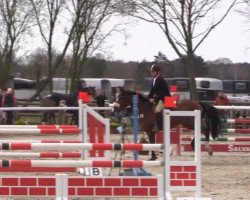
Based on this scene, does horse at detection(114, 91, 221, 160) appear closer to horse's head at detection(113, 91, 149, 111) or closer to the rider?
horse's head at detection(113, 91, 149, 111)

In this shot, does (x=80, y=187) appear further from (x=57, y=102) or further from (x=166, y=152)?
(x=57, y=102)

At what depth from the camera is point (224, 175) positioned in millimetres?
12375

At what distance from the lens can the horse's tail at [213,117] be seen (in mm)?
15188

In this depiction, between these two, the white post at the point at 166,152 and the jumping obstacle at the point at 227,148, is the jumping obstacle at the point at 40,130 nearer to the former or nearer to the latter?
the white post at the point at 166,152

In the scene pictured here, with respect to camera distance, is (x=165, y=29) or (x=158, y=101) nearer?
(x=158, y=101)

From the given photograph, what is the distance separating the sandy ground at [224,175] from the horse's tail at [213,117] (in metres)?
0.63

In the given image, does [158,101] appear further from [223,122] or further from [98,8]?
[98,8]

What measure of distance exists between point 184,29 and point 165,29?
72 centimetres

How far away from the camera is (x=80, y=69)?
109 feet

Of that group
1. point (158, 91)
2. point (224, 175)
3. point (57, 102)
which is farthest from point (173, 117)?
point (57, 102)

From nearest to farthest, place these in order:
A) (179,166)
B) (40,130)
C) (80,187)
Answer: (80,187) → (179,166) → (40,130)

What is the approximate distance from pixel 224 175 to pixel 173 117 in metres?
2.71

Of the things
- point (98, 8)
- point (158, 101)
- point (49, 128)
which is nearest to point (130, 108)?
point (158, 101)

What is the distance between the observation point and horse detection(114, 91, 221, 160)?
14.2 m
